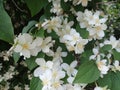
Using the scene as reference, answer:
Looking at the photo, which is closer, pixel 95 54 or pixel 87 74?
pixel 87 74

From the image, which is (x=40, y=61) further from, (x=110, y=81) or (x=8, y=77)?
(x=8, y=77)

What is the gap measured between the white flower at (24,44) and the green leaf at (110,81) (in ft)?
0.90

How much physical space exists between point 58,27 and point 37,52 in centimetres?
17

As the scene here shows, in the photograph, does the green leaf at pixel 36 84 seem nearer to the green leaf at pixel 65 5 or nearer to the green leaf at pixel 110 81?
the green leaf at pixel 110 81

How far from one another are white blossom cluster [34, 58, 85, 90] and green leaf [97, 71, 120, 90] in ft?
0.22

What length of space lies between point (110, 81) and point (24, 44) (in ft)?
1.08

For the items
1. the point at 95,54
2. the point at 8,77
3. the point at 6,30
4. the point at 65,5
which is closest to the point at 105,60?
the point at 95,54

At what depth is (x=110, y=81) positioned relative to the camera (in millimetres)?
1121

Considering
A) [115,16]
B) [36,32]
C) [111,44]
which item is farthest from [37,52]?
[115,16]

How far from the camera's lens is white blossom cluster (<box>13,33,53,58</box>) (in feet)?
3.55

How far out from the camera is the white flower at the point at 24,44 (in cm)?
108

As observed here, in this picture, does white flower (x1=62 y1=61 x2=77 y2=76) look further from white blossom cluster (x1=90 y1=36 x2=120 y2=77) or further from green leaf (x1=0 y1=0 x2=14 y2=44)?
green leaf (x1=0 y1=0 x2=14 y2=44)

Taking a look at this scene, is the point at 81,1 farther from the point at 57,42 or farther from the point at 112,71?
the point at 112,71

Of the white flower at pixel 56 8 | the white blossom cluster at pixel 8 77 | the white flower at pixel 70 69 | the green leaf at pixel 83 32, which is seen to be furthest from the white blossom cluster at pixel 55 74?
the white blossom cluster at pixel 8 77
